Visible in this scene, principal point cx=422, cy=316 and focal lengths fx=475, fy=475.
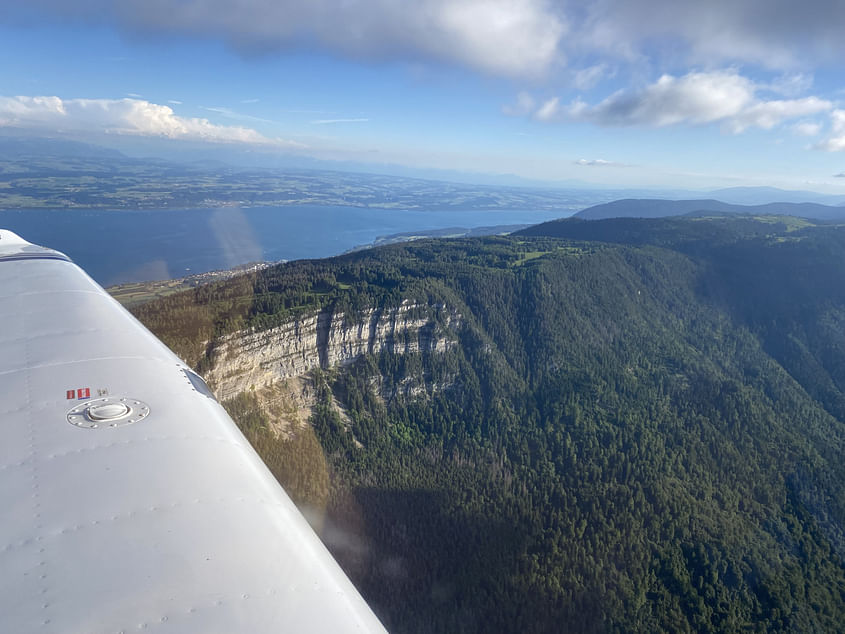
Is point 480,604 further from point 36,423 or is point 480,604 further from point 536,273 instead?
point 536,273

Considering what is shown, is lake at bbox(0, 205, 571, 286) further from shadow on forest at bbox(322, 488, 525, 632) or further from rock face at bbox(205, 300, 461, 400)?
shadow on forest at bbox(322, 488, 525, 632)

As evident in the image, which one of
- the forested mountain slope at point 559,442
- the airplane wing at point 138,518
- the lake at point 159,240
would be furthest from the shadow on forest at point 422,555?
the lake at point 159,240

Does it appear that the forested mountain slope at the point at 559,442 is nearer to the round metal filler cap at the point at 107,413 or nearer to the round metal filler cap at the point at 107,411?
the round metal filler cap at the point at 107,413

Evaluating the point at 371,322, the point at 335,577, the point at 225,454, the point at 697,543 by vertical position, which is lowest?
the point at 697,543

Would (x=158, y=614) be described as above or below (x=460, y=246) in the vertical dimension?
above

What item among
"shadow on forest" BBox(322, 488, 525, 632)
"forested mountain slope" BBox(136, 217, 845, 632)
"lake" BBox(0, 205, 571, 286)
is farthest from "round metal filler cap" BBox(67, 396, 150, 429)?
"lake" BBox(0, 205, 571, 286)

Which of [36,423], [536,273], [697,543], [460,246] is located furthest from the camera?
[460,246]

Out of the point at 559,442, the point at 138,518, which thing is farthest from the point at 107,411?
the point at 559,442

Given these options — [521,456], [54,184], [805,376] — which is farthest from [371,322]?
[54,184]
